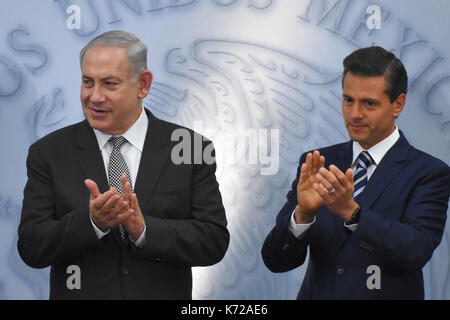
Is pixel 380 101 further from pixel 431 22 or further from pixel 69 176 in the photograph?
pixel 431 22

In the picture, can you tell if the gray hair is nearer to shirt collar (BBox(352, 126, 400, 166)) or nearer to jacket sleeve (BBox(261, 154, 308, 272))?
jacket sleeve (BBox(261, 154, 308, 272))

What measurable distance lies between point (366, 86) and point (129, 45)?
0.91 metres

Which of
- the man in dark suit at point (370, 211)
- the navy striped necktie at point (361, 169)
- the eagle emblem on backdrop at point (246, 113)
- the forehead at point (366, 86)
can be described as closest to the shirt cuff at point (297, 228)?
the man in dark suit at point (370, 211)

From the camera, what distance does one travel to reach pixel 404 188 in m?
2.97

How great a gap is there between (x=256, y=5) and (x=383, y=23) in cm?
70

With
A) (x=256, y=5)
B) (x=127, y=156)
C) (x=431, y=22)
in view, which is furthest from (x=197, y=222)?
(x=431, y=22)

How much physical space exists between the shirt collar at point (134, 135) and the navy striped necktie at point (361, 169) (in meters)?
0.83

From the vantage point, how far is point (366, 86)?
3012 millimetres

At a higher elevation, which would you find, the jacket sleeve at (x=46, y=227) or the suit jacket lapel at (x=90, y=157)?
the suit jacket lapel at (x=90, y=157)

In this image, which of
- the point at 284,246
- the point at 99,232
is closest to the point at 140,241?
the point at 99,232

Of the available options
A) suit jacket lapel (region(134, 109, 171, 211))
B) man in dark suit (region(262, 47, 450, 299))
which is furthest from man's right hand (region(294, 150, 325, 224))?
suit jacket lapel (region(134, 109, 171, 211))

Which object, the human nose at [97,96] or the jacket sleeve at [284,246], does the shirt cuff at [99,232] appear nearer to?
the human nose at [97,96]

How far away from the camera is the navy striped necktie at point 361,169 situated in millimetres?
3070

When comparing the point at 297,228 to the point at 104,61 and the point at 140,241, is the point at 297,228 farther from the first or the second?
the point at 104,61
